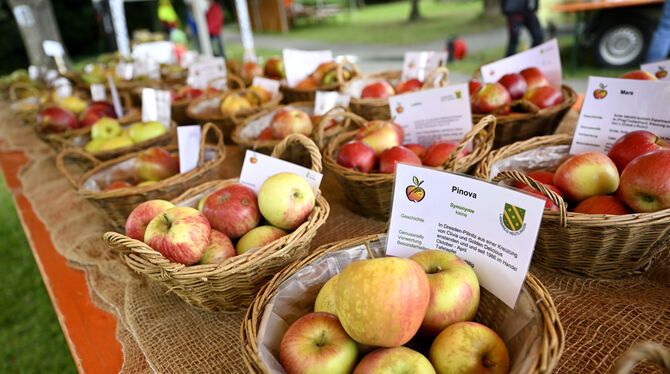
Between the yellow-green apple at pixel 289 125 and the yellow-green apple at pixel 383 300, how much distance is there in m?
1.08

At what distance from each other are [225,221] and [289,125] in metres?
0.70

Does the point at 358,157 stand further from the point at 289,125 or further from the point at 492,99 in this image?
the point at 492,99

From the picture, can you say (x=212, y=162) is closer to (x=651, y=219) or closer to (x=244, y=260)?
(x=244, y=260)

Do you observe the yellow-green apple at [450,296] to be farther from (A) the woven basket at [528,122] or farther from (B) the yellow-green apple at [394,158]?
(A) the woven basket at [528,122]

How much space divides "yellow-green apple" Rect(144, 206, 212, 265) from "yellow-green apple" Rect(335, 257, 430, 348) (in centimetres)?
42

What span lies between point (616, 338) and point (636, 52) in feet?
16.4

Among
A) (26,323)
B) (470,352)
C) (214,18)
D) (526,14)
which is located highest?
(214,18)

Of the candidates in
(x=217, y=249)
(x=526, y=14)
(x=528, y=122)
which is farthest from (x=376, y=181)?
(x=526, y=14)

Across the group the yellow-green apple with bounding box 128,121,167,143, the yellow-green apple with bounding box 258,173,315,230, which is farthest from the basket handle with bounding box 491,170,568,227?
the yellow-green apple with bounding box 128,121,167,143

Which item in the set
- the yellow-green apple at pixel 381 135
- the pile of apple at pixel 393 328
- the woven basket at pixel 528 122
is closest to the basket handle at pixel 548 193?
the pile of apple at pixel 393 328

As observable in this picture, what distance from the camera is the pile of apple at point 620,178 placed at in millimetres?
877

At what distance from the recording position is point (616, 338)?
0.83 m

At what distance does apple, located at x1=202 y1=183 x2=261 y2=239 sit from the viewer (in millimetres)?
1089

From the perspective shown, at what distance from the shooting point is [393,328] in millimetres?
658
